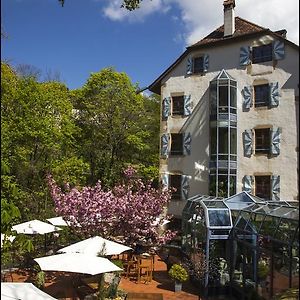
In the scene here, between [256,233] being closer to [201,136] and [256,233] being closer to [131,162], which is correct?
[201,136]

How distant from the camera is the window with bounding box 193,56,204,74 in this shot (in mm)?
25047

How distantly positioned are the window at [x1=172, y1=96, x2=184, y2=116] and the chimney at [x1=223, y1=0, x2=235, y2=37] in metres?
4.78

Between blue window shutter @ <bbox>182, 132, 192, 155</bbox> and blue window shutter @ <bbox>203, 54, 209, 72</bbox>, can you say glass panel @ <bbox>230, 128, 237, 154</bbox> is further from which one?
blue window shutter @ <bbox>203, 54, 209, 72</bbox>

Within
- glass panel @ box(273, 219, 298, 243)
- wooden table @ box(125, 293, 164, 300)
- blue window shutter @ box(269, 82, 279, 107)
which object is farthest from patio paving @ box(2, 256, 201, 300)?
blue window shutter @ box(269, 82, 279, 107)

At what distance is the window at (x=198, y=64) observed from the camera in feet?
82.2

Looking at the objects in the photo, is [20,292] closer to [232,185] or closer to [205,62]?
[232,185]

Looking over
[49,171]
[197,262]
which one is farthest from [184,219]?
[49,171]

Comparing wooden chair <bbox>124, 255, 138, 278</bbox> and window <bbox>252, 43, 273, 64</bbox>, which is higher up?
window <bbox>252, 43, 273, 64</bbox>

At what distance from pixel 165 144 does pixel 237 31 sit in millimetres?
8210

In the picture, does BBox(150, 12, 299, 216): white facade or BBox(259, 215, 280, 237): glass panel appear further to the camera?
BBox(150, 12, 299, 216): white facade

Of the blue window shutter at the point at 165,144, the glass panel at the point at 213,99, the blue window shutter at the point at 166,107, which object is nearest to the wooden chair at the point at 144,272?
the blue window shutter at the point at 165,144

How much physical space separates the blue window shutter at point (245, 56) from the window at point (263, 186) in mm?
6586

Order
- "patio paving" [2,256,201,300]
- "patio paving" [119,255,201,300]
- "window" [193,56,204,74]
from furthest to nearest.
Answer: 1. "window" [193,56,204,74]
2. "patio paving" [119,255,201,300]
3. "patio paving" [2,256,201,300]

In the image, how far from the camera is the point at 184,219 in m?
20.2
